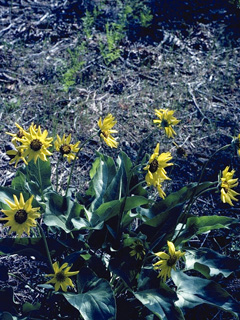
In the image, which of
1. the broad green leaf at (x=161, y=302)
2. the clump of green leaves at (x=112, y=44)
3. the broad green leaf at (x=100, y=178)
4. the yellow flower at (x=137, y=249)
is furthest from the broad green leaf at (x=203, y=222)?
the clump of green leaves at (x=112, y=44)

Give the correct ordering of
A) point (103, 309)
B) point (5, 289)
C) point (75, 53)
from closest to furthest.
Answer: point (103, 309), point (5, 289), point (75, 53)

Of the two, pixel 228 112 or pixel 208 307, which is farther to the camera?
pixel 228 112

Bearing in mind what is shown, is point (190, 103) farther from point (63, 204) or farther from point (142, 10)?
point (63, 204)

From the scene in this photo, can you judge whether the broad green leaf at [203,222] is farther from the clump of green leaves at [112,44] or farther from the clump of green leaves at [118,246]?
the clump of green leaves at [112,44]

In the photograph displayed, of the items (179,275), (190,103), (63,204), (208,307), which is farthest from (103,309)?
(190,103)

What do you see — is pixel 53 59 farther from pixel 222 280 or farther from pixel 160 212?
pixel 222 280

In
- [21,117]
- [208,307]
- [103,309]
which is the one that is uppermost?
[103,309]

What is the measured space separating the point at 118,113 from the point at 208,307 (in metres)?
2.01

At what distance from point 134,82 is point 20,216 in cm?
270

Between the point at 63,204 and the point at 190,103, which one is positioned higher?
the point at 63,204

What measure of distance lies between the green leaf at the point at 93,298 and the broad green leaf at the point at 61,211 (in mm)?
270

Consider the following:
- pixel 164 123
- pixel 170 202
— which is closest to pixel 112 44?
pixel 164 123

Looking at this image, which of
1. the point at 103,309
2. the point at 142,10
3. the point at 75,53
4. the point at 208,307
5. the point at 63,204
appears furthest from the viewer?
the point at 142,10

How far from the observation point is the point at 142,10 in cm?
500
